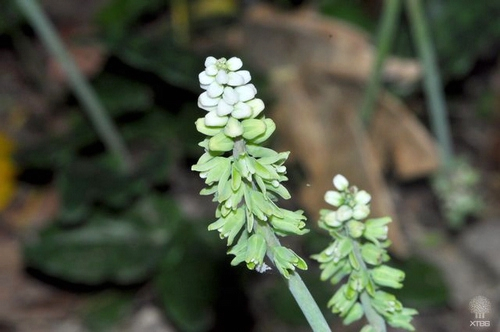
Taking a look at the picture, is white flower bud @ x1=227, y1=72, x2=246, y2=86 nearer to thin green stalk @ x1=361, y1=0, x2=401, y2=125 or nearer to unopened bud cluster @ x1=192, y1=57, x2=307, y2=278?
unopened bud cluster @ x1=192, y1=57, x2=307, y2=278

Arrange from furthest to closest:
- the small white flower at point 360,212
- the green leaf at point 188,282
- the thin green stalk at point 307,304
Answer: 1. the green leaf at point 188,282
2. the small white flower at point 360,212
3. the thin green stalk at point 307,304

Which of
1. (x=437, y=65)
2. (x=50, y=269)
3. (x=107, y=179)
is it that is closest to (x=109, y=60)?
(x=107, y=179)

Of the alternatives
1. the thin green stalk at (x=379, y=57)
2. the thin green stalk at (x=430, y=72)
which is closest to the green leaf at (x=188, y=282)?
the thin green stalk at (x=379, y=57)

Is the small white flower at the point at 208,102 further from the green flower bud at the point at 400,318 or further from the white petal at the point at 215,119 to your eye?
the green flower bud at the point at 400,318

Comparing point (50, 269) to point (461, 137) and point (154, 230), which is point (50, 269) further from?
point (461, 137)

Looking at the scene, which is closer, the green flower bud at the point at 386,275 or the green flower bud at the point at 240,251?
the green flower bud at the point at 240,251

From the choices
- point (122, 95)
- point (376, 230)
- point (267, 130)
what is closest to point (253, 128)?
point (267, 130)
